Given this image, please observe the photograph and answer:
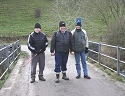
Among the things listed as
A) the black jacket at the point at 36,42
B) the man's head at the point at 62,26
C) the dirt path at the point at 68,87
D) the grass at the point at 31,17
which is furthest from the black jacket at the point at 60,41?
the grass at the point at 31,17

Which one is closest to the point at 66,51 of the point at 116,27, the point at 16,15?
the point at 116,27

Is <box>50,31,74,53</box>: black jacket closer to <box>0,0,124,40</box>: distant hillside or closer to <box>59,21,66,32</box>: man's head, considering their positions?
<box>59,21,66,32</box>: man's head

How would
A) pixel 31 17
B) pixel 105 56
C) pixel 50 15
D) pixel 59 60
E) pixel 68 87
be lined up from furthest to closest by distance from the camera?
pixel 31 17 → pixel 50 15 → pixel 105 56 → pixel 59 60 → pixel 68 87

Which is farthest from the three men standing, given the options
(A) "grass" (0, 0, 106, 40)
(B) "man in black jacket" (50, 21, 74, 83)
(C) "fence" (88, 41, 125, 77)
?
(A) "grass" (0, 0, 106, 40)

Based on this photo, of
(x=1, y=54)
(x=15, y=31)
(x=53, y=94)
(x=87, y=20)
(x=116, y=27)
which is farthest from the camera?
(x=15, y=31)

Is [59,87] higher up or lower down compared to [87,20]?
lower down

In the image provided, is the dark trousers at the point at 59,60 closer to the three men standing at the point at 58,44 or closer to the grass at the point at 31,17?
the three men standing at the point at 58,44

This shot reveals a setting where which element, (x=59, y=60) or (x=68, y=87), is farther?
(x=59, y=60)

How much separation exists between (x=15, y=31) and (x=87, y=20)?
49.3ft

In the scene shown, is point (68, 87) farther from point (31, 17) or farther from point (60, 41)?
point (31, 17)

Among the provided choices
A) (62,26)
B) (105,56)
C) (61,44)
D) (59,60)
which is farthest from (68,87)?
(105,56)

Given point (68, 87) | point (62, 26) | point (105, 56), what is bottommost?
point (68, 87)

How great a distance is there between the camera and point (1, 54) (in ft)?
31.1

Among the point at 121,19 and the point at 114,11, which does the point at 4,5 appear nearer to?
the point at 114,11
